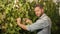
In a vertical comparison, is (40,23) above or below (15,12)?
below

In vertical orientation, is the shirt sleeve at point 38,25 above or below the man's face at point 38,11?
below

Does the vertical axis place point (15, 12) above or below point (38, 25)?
above

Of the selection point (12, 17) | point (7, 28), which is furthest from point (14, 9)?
point (7, 28)

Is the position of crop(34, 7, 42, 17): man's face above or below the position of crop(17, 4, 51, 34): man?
above

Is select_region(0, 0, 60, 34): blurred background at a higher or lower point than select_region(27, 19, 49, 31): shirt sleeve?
higher

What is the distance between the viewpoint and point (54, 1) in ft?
6.87

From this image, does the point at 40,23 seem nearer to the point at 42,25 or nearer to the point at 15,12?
the point at 42,25

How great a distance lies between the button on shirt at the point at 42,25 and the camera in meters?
1.97

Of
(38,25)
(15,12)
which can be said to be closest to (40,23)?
(38,25)

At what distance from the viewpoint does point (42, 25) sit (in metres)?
1.99

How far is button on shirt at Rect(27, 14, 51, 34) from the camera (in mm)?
1972

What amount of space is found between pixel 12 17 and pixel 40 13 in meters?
0.30

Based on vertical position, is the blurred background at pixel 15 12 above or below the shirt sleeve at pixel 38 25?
above

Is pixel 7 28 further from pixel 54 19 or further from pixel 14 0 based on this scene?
pixel 54 19
